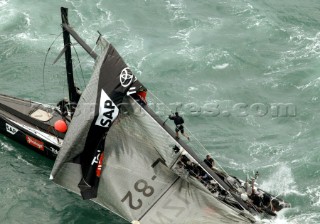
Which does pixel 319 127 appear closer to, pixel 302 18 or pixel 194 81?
pixel 194 81

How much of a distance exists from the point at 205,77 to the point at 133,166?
1687 centimetres

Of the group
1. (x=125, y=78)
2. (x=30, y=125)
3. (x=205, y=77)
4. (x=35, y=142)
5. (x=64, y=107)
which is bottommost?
(x=35, y=142)

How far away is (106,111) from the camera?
25641 mm

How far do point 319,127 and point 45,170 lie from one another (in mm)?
18810

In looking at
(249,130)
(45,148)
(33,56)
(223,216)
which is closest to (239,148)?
(249,130)

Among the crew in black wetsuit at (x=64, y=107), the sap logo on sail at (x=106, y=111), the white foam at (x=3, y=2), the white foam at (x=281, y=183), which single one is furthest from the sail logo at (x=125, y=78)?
the white foam at (x=3, y=2)

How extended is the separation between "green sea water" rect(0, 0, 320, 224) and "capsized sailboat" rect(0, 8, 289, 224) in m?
2.97

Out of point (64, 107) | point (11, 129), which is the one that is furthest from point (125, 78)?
point (11, 129)

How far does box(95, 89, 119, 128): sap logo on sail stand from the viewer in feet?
83.6

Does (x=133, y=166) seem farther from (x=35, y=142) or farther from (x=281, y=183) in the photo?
(x=281, y=183)

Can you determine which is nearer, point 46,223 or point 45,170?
point 46,223

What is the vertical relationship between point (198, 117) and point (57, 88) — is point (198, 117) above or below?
above

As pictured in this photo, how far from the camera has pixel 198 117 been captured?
38688 millimetres

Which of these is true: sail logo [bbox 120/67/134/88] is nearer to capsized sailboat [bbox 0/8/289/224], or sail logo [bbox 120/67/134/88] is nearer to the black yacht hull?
capsized sailboat [bbox 0/8/289/224]
